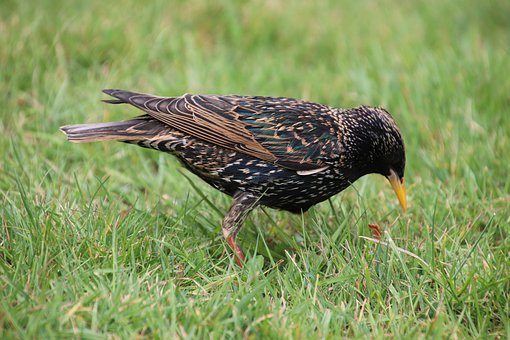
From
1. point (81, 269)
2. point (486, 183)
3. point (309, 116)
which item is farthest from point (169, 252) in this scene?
point (486, 183)

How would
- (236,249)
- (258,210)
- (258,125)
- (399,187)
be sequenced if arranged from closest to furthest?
(236,249)
(258,125)
(399,187)
(258,210)

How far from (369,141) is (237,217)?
0.94 meters

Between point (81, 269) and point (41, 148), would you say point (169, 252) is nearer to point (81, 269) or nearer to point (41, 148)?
point (81, 269)

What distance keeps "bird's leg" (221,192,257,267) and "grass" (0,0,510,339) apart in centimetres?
8

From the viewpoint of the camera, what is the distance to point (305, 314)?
3398 millimetres

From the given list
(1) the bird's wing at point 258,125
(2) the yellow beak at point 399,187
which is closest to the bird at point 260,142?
(1) the bird's wing at point 258,125

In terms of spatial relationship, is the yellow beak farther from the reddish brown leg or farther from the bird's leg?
the reddish brown leg

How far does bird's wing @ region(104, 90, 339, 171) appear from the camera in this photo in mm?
4172

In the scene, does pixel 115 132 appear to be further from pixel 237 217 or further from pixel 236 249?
pixel 236 249

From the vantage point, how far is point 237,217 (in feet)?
13.8

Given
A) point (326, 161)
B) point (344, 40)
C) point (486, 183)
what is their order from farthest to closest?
point (344, 40) → point (486, 183) → point (326, 161)

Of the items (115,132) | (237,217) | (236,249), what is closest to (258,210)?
(237,217)

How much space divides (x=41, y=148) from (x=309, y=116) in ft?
6.86

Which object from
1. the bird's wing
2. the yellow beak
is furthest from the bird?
the yellow beak
